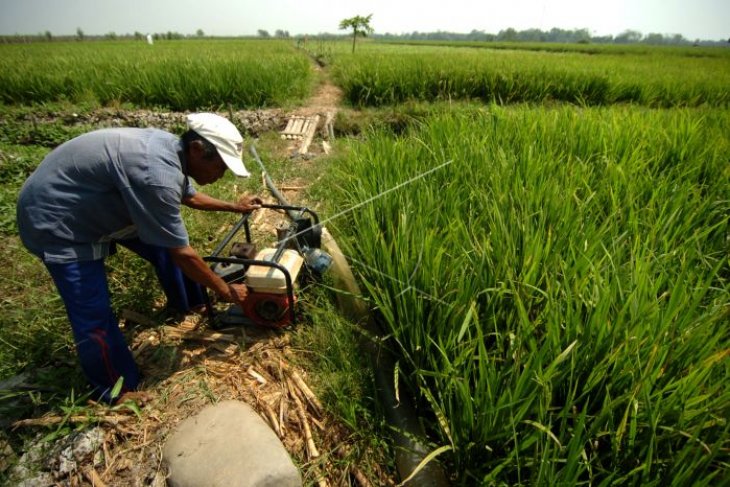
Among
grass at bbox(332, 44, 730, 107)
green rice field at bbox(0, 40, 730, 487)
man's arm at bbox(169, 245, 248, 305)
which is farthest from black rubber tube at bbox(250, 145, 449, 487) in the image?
grass at bbox(332, 44, 730, 107)

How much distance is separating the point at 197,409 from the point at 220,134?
1.36 metres

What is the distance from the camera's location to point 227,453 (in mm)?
1467

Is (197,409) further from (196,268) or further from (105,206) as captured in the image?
(105,206)

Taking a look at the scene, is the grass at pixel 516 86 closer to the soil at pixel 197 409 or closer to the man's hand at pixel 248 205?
the man's hand at pixel 248 205

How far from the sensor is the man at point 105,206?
5.08 feet

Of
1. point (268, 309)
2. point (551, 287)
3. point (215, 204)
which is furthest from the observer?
point (215, 204)

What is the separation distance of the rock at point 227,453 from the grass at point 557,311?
0.65m

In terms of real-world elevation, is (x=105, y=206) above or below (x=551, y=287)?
above

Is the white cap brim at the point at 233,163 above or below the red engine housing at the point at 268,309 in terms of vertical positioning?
above

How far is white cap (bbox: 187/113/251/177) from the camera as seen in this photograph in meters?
1.63

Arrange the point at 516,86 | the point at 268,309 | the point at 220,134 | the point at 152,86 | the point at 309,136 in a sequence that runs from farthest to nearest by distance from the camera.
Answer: the point at 516,86, the point at 152,86, the point at 309,136, the point at 268,309, the point at 220,134

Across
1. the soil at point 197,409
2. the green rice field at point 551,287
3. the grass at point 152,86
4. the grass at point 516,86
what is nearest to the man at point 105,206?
the soil at point 197,409

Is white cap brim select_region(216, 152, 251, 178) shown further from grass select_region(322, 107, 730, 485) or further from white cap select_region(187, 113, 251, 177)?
grass select_region(322, 107, 730, 485)

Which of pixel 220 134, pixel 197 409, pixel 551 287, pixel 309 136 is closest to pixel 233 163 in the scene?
pixel 220 134
